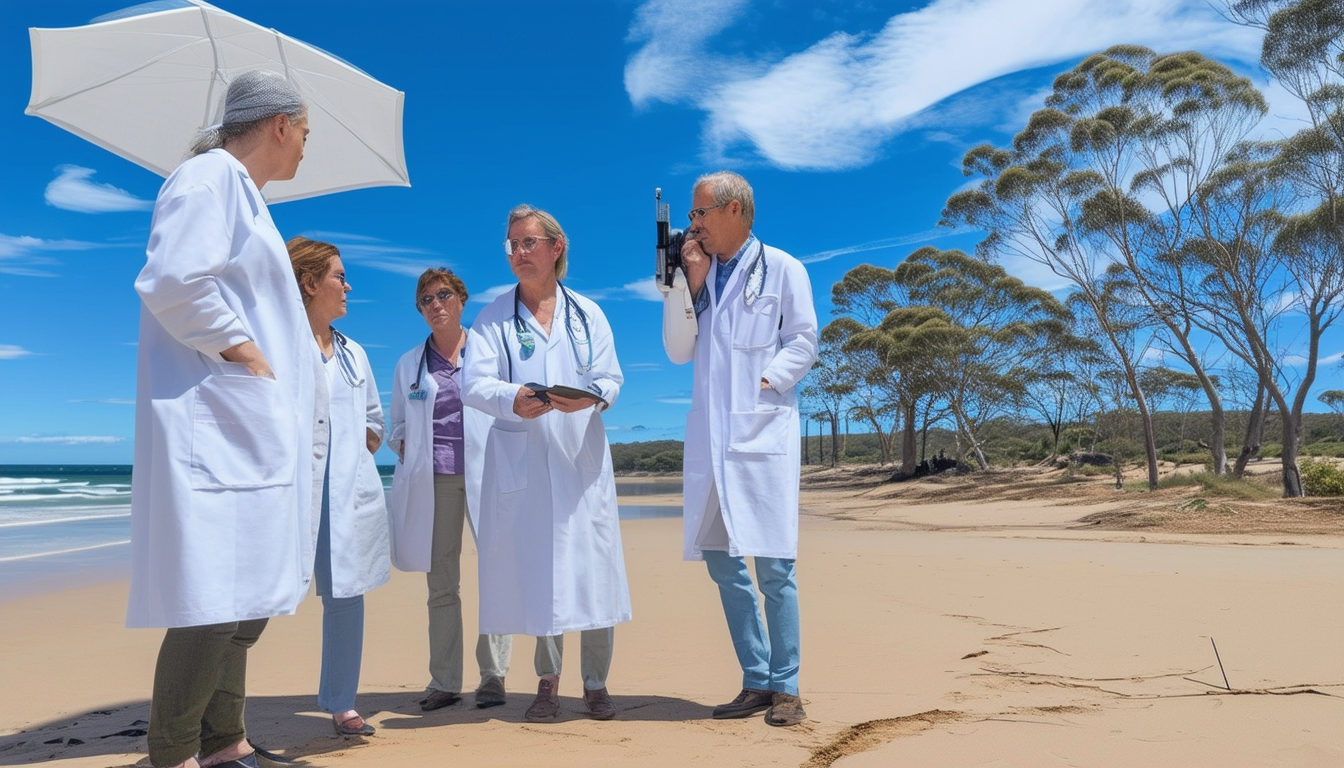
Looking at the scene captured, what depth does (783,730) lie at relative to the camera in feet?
10.7

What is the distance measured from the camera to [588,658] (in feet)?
12.0

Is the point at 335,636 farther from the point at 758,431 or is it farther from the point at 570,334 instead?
the point at 758,431

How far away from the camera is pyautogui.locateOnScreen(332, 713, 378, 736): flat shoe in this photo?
3.34 m

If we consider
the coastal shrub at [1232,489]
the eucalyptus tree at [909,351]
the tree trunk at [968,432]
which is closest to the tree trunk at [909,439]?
the eucalyptus tree at [909,351]

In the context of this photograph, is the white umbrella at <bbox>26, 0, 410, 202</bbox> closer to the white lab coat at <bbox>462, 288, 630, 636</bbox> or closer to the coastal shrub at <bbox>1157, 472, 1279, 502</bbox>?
the white lab coat at <bbox>462, 288, 630, 636</bbox>

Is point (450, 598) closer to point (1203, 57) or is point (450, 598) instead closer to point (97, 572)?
point (97, 572)

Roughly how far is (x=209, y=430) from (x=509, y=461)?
4.55ft

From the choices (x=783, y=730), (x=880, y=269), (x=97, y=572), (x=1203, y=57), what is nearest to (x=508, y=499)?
(x=783, y=730)

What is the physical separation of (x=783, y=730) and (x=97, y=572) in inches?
372

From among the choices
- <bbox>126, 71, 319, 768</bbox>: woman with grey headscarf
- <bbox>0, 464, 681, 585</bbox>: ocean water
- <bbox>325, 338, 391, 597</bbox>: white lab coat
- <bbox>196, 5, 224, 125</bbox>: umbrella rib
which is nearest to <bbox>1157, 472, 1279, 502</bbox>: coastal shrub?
<bbox>0, 464, 681, 585</bbox>: ocean water

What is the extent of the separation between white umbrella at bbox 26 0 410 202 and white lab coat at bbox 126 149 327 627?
53.7 inches

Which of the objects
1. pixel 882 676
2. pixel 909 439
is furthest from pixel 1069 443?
pixel 882 676

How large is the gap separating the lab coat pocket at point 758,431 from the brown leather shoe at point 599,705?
107 cm

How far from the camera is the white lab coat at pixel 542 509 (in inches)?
136
